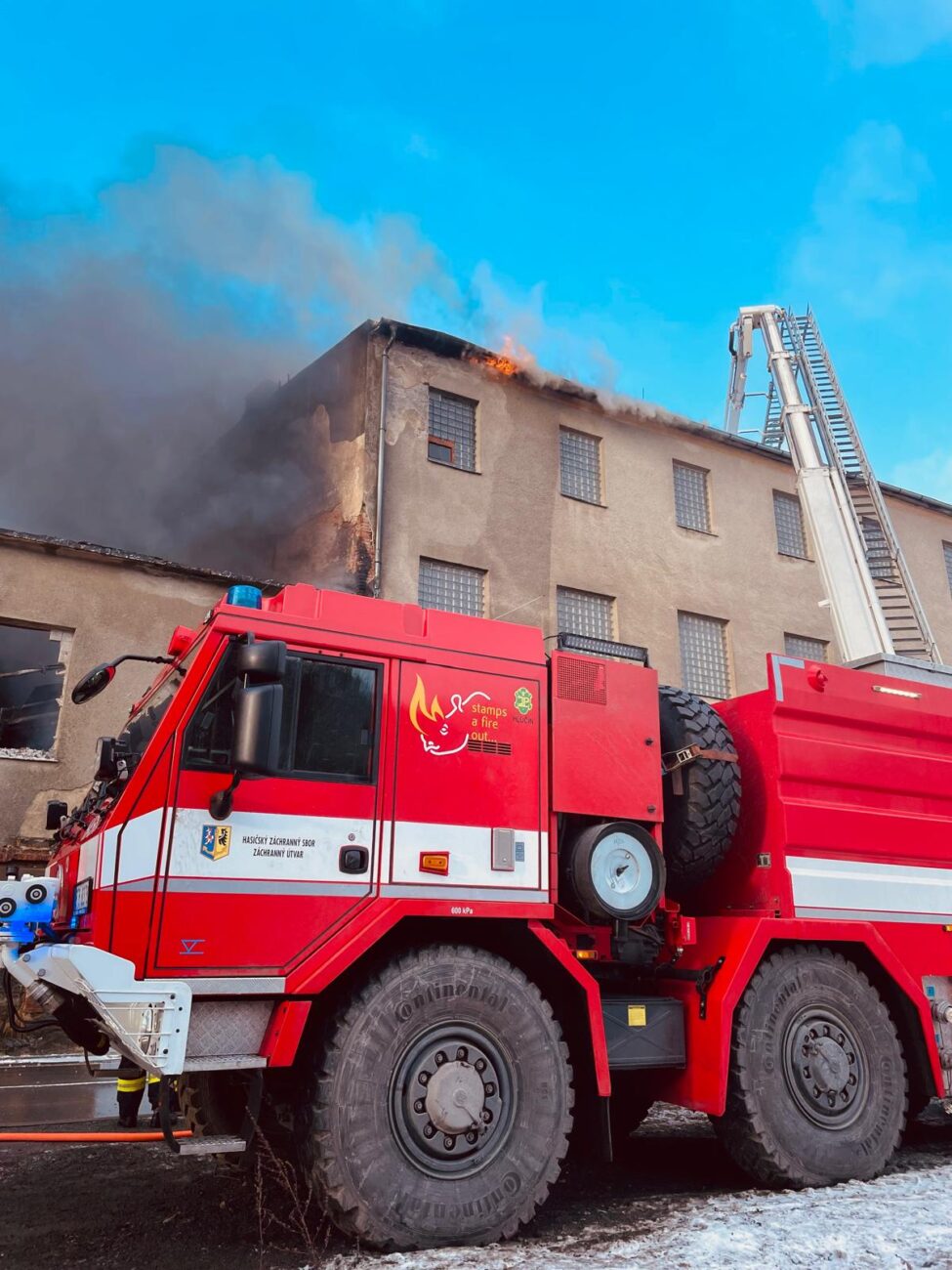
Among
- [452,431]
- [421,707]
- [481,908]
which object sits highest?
[452,431]

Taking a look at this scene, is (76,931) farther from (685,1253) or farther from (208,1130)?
(685,1253)

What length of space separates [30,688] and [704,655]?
11369mm

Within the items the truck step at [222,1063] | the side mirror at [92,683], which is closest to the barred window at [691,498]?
the side mirror at [92,683]

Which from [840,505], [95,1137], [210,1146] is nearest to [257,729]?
[210,1146]

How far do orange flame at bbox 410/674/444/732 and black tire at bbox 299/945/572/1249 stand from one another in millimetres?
1122

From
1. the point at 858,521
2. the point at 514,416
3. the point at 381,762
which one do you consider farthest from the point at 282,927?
the point at 514,416

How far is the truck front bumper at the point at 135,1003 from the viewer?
12.6 feet

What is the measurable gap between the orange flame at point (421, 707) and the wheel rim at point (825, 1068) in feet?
8.92

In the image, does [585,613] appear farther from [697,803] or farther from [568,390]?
[697,803]

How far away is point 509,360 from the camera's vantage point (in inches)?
659

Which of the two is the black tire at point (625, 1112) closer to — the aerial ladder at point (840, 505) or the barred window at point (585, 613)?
the aerial ladder at point (840, 505)

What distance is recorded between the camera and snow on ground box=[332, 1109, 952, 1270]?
3.87m

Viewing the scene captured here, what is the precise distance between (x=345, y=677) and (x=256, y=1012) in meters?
1.58

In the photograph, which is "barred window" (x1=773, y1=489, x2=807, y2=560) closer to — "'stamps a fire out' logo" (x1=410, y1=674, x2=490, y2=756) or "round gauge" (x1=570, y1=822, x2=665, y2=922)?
"round gauge" (x1=570, y1=822, x2=665, y2=922)
